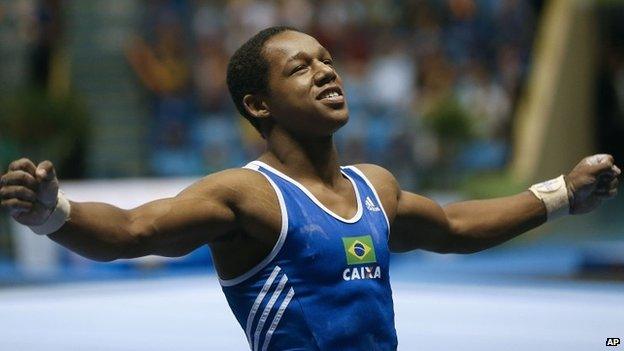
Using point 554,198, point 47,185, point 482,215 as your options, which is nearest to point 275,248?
point 47,185

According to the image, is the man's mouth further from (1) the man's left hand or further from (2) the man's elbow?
(1) the man's left hand

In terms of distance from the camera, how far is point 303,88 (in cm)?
440

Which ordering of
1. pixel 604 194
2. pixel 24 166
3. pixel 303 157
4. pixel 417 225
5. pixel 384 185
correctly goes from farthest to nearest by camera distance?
pixel 604 194 < pixel 417 225 < pixel 384 185 < pixel 303 157 < pixel 24 166

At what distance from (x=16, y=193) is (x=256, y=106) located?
124cm

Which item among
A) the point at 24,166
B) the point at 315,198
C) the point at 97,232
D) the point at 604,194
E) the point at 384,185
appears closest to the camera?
the point at 24,166

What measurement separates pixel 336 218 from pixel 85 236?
36.4 inches

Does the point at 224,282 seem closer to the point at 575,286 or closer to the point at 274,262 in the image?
the point at 274,262

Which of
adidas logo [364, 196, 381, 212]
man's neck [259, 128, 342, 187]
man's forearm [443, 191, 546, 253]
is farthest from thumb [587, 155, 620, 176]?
man's neck [259, 128, 342, 187]

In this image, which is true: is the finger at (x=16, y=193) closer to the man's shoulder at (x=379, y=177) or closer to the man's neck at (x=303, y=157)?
the man's neck at (x=303, y=157)

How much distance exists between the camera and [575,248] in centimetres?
1591

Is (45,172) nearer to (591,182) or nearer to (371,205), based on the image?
(371,205)

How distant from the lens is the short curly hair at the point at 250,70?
4.50 metres

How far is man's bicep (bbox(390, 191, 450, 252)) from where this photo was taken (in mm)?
4805

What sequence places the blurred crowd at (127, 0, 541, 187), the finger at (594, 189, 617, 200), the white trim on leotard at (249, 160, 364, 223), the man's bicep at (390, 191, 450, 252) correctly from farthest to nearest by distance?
the blurred crowd at (127, 0, 541, 187) < the finger at (594, 189, 617, 200) < the man's bicep at (390, 191, 450, 252) < the white trim on leotard at (249, 160, 364, 223)
